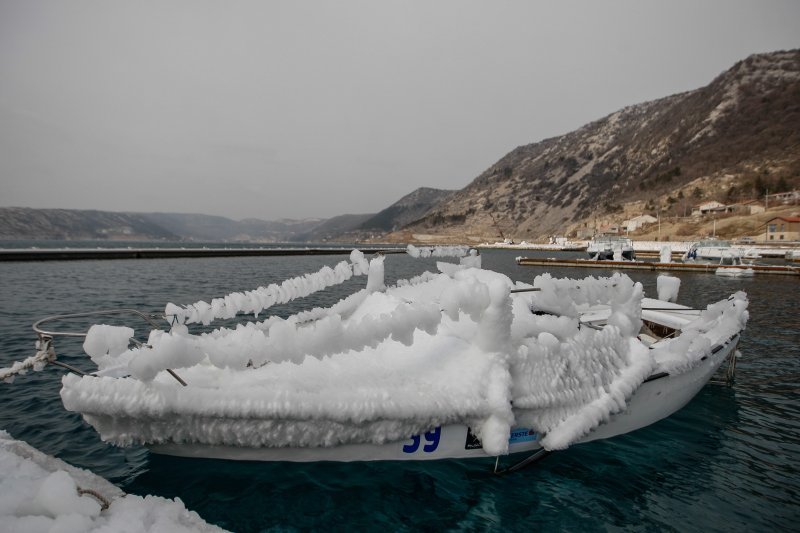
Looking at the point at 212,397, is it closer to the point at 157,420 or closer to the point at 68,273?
the point at 157,420

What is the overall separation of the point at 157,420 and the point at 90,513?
1184mm

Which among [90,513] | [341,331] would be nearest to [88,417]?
[90,513]

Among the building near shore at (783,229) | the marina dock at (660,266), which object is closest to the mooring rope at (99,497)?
the marina dock at (660,266)

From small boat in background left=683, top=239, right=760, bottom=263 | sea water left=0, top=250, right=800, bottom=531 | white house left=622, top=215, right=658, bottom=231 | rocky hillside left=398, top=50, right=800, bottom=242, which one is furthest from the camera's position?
rocky hillside left=398, top=50, right=800, bottom=242

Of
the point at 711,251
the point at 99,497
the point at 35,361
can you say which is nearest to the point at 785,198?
the point at 711,251

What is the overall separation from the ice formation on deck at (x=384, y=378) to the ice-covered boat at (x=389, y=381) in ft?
0.05

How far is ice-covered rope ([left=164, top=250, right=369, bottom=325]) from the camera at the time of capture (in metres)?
5.11

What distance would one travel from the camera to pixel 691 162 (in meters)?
126

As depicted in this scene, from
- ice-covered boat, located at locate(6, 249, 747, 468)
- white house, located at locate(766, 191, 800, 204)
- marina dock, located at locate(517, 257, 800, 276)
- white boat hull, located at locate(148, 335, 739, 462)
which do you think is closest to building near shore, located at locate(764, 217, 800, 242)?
white house, located at locate(766, 191, 800, 204)

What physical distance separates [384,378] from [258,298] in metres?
2.44

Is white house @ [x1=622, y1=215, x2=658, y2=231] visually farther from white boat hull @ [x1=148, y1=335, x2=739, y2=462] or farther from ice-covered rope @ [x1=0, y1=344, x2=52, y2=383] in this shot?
ice-covered rope @ [x1=0, y1=344, x2=52, y2=383]

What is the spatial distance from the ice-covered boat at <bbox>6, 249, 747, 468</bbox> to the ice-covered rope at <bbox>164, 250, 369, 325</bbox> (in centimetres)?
3

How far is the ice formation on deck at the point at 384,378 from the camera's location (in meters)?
3.41

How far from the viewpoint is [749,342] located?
11578 mm
